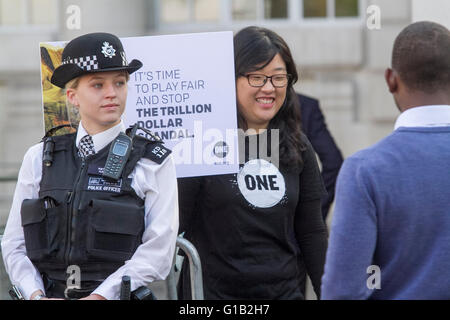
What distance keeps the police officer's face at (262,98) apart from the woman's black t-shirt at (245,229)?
0.60ft

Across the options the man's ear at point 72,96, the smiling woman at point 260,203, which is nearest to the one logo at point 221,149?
the smiling woman at point 260,203

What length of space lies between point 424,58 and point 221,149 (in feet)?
4.74

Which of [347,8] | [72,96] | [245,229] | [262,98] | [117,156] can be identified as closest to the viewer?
[117,156]

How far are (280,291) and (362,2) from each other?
646 cm

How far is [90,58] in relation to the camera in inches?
141

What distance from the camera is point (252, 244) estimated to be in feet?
13.6

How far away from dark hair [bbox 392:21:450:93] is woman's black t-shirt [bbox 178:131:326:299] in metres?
1.35

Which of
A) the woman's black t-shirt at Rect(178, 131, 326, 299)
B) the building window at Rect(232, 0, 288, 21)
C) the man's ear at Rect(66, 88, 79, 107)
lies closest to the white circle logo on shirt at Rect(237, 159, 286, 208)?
the woman's black t-shirt at Rect(178, 131, 326, 299)

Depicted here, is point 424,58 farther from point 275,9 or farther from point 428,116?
point 275,9

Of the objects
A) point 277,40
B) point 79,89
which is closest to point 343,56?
point 277,40

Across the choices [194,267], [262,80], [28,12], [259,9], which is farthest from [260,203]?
[28,12]

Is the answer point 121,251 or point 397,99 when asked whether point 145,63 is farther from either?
point 397,99

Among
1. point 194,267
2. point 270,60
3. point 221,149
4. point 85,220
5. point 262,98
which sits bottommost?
point 194,267

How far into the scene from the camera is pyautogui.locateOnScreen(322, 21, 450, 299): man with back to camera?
280 centimetres
